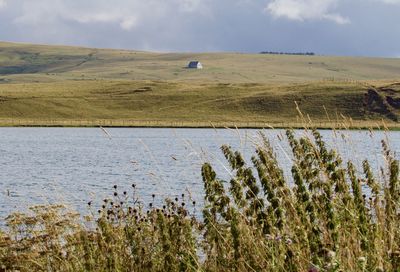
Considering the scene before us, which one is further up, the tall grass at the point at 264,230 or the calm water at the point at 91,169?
the tall grass at the point at 264,230

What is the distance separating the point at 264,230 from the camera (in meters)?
11.0

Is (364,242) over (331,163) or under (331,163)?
under

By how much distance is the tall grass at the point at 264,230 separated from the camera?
401 inches

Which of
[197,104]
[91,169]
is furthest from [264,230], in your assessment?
[197,104]

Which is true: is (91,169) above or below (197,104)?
below

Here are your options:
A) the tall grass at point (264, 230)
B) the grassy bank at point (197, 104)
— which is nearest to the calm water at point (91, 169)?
the tall grass at point (264, 230)

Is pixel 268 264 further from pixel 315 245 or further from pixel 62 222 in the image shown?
pixel 62 222

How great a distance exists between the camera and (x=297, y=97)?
5935 inches

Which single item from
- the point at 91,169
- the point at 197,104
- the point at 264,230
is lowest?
the point at 91,169

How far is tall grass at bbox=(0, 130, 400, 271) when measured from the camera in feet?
33.4

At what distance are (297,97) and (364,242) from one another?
14143 centimetres

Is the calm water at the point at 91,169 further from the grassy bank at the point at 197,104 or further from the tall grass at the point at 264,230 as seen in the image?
the grassy bank at the point at 197,104

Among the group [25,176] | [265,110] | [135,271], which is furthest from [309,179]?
[265,110]

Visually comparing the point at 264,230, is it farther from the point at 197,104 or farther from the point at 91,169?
the point at 197,104
